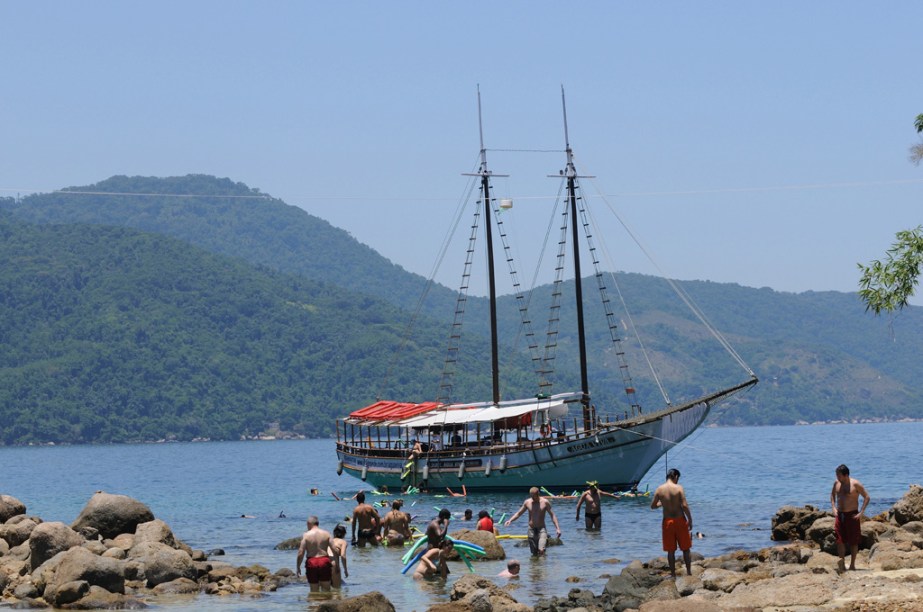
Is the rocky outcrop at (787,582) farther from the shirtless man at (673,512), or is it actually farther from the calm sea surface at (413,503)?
the calm sea surface at (413,503)

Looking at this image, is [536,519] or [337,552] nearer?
[337,552]

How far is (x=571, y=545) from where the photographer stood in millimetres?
36094

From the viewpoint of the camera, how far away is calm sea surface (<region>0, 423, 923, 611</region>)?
29547mm

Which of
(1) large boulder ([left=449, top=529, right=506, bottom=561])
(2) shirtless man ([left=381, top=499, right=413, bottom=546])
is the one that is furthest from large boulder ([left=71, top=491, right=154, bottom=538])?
(1) large boulder ([left=449, top=529, right=506, bottom=561])

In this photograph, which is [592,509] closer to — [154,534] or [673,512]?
[154,534]

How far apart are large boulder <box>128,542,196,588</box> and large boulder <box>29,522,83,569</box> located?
1765mm

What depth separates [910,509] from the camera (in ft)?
102

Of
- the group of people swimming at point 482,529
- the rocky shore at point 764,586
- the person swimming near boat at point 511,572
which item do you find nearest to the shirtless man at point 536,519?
the group of people swimming at point 482,529

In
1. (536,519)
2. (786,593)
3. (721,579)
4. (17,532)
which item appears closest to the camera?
(786,593)

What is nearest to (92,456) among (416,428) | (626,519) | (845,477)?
(416,428)

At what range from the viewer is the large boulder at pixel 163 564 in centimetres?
2873

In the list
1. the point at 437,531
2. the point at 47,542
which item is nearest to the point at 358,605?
the point at 437,531

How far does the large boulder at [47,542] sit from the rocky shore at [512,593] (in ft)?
0.10

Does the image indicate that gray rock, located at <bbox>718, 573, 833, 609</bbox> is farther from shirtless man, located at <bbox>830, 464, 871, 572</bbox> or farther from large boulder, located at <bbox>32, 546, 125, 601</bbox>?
large boulder, located at <bbox>32, 546, 125, 601</bbox>
